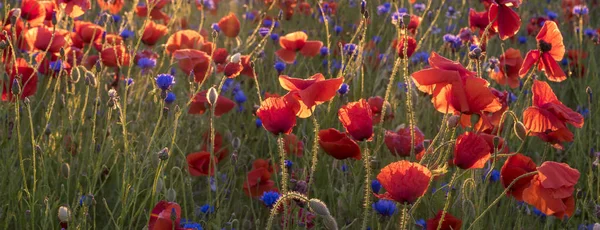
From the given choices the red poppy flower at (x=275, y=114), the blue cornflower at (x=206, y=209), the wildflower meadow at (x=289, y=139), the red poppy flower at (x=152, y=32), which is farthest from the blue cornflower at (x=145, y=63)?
the red poppy flower at (x=275, y=114)

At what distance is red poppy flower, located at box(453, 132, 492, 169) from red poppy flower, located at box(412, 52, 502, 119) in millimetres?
56

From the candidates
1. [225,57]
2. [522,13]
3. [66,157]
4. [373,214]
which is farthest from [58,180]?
[522,13]

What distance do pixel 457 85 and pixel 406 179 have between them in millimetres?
241

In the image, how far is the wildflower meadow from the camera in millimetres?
1486

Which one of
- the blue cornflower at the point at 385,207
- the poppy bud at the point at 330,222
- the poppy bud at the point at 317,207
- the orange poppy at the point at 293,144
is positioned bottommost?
the orange poppy at the point at 293,144

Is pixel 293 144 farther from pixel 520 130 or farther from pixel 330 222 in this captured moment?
pixel 330 222

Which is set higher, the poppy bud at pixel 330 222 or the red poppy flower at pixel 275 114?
the red poppy flower at pixel 275 114

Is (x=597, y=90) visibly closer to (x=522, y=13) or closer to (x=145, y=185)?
(x=522, y=13)

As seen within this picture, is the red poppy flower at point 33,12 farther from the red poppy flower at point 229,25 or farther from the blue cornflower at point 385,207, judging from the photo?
the blue cornflower at point 385,207

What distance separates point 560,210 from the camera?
149cm

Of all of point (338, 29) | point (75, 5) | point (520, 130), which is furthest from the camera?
point (338, 29)

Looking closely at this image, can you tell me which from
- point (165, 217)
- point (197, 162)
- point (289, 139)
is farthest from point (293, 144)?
point (165, 217)

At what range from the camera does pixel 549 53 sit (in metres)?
1.74

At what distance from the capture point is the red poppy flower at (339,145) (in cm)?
163
